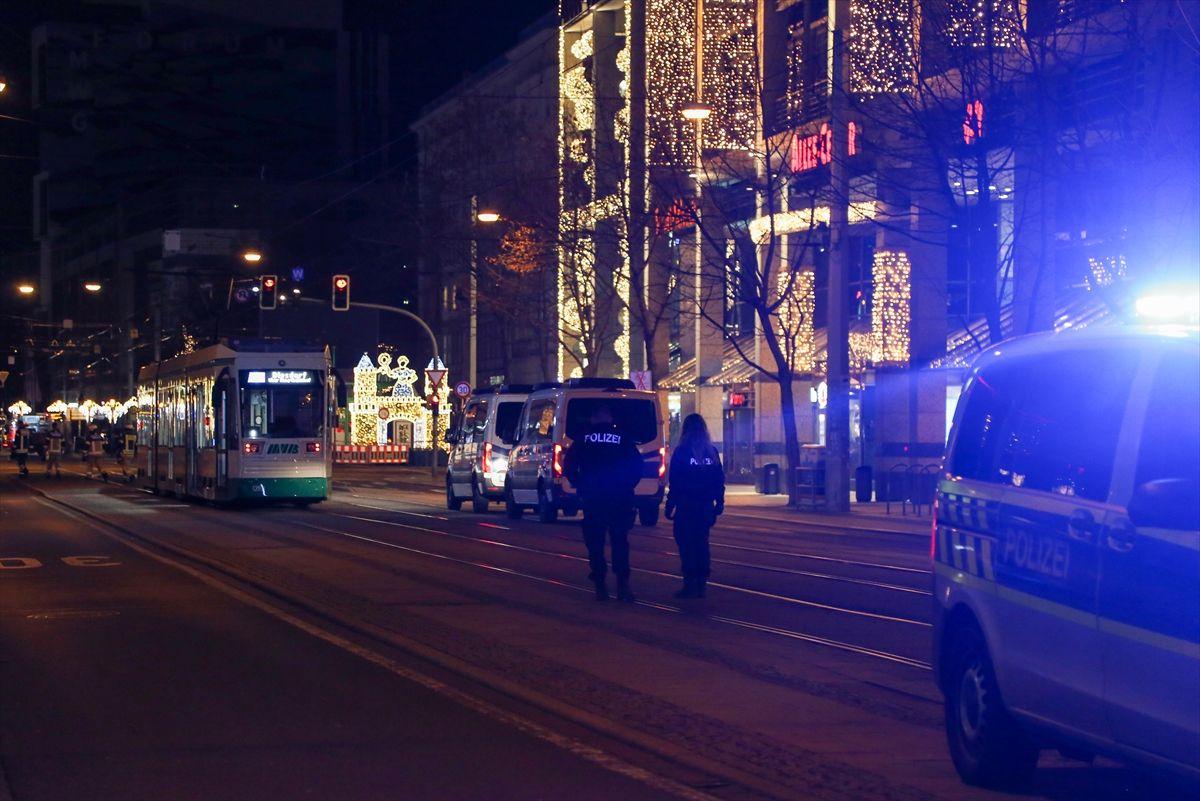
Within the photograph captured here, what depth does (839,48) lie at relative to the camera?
36.5 metres

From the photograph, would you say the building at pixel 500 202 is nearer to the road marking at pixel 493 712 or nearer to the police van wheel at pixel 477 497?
the police van wheel at pixel 477 497

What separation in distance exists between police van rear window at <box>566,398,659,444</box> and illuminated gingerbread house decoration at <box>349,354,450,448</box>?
47227 millimetres

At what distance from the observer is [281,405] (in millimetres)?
35875

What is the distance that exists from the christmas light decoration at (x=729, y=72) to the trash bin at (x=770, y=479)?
8.47 metres

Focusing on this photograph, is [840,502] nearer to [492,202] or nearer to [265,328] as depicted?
[492,202]

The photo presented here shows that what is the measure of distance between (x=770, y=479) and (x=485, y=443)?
432 inches

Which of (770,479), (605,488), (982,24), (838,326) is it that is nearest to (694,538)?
(605,488)

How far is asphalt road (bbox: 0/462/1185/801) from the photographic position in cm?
880

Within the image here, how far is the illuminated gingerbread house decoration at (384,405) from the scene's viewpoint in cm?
7975

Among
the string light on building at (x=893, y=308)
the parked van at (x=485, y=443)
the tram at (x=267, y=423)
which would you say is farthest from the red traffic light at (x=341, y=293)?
the string light on building at (x=893, y=308)

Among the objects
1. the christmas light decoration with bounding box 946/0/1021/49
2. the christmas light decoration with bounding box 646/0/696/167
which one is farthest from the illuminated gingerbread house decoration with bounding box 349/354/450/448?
the christmas light decoration with bounding box 946/0/1021/49

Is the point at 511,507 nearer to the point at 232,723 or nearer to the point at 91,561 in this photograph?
the point at 91,561

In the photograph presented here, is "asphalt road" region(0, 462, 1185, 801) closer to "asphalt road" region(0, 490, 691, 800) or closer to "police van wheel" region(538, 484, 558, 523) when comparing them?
"asphalt road" region(0, 490, 691, 800)

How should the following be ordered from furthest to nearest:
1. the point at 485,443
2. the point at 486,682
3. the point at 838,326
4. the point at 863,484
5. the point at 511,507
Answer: the point at 863,484 → the point at 838,326 → the point at 485,443 → the point at 511,507 → the point at 486,682
